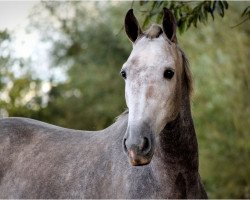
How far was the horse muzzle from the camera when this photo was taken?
4168 millimetres

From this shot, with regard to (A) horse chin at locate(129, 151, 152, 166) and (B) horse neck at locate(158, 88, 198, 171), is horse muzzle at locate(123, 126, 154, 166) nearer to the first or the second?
(A) horse chin at locate(129, 151, 152, 166)

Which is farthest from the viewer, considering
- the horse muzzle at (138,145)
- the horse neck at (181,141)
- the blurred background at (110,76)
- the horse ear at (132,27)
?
the blurred background at (110,76)

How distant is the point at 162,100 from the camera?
4.54 meters

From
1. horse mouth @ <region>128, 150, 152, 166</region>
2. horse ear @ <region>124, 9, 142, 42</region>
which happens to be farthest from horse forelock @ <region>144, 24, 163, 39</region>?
horse mouth @ <region>128, 150, 152, 166</region>

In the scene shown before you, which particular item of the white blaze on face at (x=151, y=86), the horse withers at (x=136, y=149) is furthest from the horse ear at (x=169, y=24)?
the white blaze on face at (x=151, y=86)

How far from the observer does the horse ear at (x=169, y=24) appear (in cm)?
491

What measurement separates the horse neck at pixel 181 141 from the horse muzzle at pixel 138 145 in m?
0.63

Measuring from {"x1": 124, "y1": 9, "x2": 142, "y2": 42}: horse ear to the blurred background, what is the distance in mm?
1599

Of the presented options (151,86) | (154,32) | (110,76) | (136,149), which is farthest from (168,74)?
(110,76)

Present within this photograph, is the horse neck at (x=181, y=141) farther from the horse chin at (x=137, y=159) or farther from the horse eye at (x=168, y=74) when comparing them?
the horse chin at (x=137, y=159)

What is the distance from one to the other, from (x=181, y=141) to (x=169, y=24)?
1014 millimetres

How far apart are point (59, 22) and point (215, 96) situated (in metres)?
17.8

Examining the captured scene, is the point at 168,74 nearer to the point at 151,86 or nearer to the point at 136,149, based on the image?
the point at 151,86

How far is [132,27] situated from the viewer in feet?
16.8
